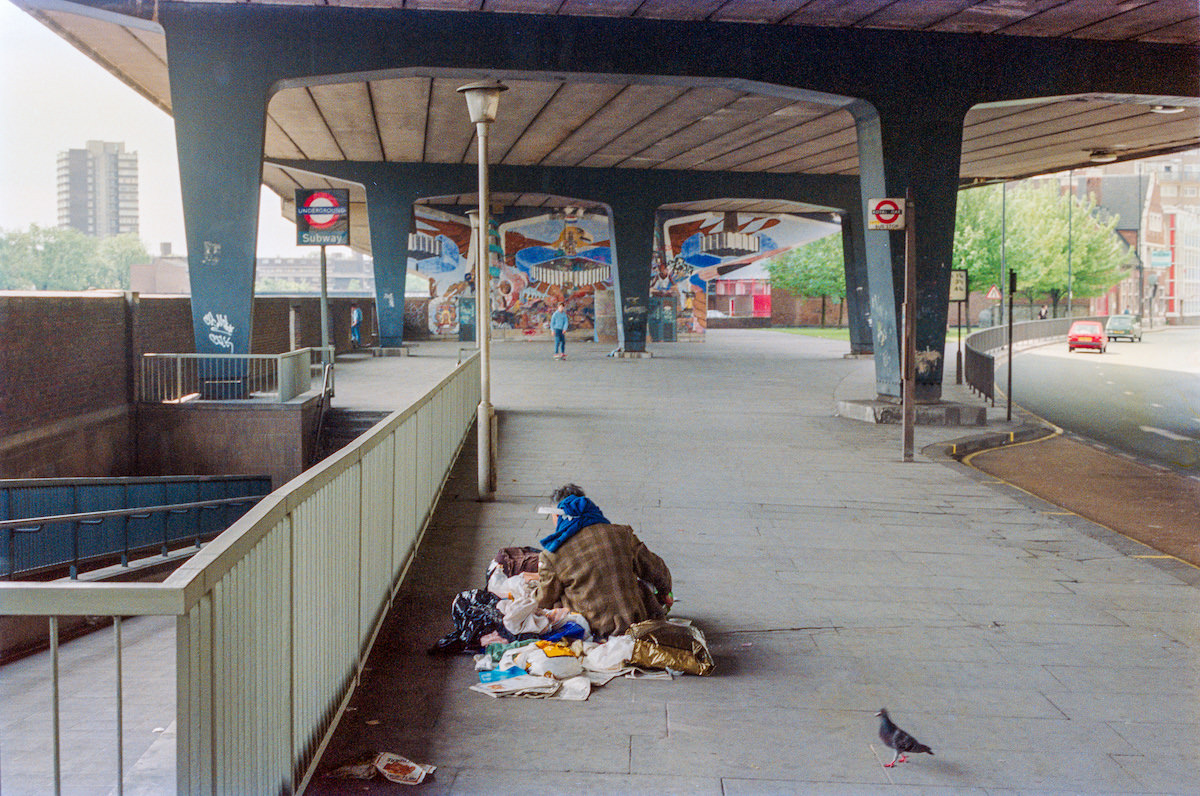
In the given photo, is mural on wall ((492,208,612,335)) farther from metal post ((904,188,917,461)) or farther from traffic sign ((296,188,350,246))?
metal post ((904,188,917,461))

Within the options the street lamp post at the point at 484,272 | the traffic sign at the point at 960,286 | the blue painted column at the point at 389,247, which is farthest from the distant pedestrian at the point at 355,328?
the street lamp post at the point at 484,272

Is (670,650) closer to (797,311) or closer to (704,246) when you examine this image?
(704,246)

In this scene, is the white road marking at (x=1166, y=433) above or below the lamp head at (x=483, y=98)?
below

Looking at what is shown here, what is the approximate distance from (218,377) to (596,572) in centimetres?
1490

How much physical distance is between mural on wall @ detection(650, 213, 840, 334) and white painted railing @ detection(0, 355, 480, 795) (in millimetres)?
42413

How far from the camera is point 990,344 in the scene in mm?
39750

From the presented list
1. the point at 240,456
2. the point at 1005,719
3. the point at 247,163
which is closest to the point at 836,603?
the point at 1005,719

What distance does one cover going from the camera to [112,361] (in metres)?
19.5

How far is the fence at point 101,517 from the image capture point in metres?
12.8

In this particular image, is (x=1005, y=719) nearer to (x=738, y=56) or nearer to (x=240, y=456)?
(x=738, y=56)

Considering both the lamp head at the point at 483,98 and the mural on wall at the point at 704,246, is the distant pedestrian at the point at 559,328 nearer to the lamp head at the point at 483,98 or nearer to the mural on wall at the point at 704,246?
the mural on wall at the point at 704,246

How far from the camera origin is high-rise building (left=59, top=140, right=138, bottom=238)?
3069 centimetres

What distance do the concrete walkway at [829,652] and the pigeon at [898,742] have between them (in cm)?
8

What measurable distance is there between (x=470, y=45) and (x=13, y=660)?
35.3ft
